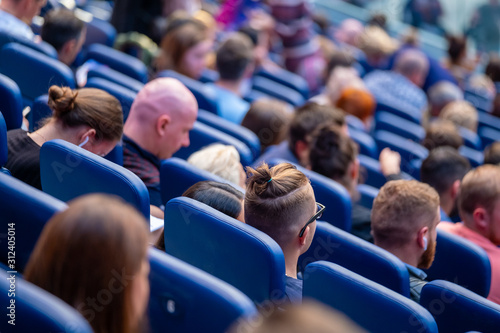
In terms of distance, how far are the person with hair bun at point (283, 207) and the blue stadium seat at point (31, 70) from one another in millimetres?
1349

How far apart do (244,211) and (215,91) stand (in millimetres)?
2284

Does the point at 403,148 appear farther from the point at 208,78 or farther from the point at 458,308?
the point at 458,308

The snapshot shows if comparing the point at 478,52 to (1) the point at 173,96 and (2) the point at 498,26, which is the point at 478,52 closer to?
(2) the point at 498,26

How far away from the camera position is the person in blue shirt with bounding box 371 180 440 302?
2211 millimetres

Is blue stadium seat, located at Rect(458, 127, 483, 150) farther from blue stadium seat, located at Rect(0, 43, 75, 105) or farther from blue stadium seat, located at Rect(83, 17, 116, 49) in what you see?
blue stadium seat, located at Rect(0, 43, 75, 105)

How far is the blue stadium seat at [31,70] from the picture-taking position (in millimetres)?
2824

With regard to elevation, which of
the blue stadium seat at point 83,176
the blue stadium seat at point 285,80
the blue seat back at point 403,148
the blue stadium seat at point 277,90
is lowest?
the blue stadium seat at point 285,80

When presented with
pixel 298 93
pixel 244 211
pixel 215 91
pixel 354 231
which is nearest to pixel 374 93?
pixel 298 93

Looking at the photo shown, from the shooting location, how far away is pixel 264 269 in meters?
1.58

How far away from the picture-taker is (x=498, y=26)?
9883 millimetres

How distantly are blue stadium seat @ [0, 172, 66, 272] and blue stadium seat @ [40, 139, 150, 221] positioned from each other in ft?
0.88

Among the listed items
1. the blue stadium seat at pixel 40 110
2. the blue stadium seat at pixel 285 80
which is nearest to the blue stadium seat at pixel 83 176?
the blue stadium seat at pixel 40 110

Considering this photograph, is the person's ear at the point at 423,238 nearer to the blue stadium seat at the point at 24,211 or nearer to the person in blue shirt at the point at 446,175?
the person in blue shirt at the point at 446,175

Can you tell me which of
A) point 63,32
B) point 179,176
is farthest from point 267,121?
point 179,176
